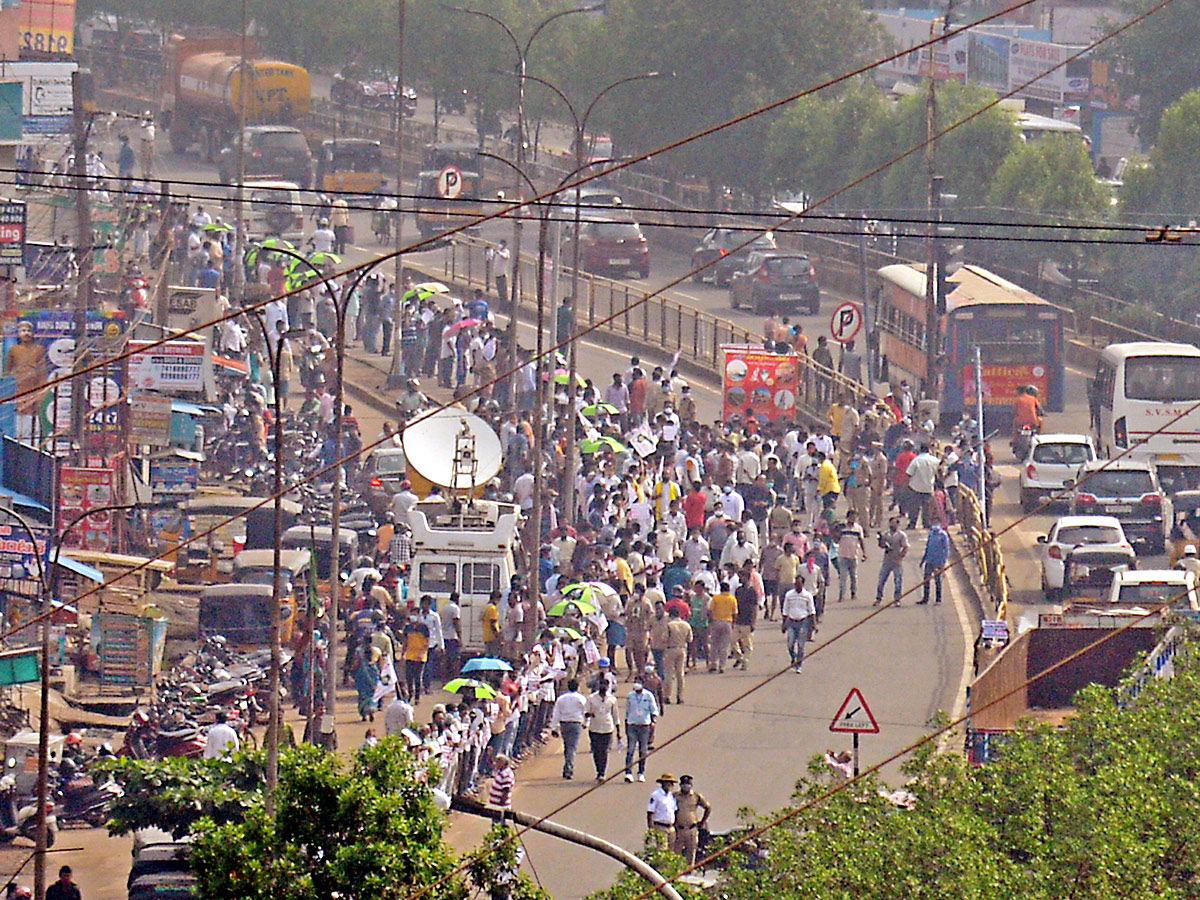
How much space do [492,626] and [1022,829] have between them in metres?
12.6

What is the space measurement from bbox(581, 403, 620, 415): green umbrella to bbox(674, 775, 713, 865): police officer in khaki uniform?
1564 cm

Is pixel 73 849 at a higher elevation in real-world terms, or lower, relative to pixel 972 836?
lower

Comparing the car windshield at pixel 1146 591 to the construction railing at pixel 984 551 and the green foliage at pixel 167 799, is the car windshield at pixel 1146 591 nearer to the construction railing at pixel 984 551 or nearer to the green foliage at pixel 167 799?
the construction railing at pixel 984 551

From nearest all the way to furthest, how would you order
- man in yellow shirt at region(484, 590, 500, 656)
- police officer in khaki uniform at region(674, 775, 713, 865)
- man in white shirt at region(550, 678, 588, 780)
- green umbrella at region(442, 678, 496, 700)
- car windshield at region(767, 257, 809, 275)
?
1. police officer in khaki uniform at region(674, 775, 713, 865)
2. green umbrella at region(442, 678, 496, 700)
3. man in white shirt at region(550, 678, 588, 780)
4. man in yellow shirt at region(484, 590, 500, 656)
5. car windshield at region(767, 257, 809, 275)

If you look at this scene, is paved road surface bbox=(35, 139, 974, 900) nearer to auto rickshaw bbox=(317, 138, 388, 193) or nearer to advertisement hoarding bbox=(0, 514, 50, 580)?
advertisement hoarding bbox=(0, 514, 50, 580)

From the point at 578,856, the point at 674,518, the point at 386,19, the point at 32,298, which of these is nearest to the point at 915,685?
the point at 674,518

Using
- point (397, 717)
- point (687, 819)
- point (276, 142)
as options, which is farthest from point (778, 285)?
point (687, 819)

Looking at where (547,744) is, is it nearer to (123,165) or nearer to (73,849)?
(73,849)

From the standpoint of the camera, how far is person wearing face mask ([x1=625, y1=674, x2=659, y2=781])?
24.0 m

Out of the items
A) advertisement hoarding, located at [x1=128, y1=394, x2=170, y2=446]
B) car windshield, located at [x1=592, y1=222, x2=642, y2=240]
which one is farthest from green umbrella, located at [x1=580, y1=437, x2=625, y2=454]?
car windshield, located at [x1=592, y1=222, x2=642, y2=240]

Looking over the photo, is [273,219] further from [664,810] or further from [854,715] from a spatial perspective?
[854,715]

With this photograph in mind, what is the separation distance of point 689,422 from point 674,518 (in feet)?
21.1

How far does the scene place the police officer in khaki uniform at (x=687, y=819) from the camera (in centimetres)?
2114

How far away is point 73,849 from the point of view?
22109 millimetres
